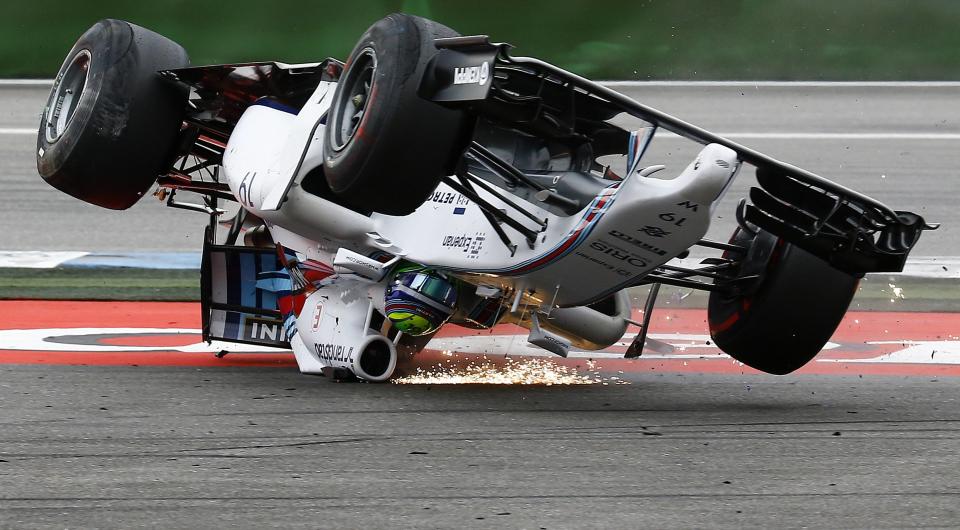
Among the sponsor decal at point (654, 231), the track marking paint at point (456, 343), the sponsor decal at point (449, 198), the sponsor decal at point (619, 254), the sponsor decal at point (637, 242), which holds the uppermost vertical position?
the sponsor decal at point (654, 231)

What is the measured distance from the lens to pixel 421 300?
6.23 meters

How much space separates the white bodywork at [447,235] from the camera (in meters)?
5.34

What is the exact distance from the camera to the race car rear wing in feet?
16.6

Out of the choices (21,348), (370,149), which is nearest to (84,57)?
(21,348)

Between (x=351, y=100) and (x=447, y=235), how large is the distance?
0.86 metres

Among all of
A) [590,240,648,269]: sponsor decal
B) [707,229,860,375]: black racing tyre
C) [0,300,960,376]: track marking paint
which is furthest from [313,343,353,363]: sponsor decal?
[707,229,860,375]: black racing tyre

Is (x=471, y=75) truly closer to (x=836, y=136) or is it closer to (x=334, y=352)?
(x=334, y=352)

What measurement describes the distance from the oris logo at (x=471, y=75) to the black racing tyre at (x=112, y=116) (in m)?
2.29

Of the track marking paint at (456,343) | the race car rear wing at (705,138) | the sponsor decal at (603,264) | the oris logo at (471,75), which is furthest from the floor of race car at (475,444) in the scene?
the oris logo at (471,75)

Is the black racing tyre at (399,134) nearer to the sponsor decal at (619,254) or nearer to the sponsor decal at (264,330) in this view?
the sponsor decal at (619,254)

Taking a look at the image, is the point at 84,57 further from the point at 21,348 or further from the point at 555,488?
the point at 555,488

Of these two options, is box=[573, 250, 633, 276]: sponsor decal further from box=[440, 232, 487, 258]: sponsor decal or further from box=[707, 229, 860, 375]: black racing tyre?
box=[707, 229, 860, 375]: black racing tyre

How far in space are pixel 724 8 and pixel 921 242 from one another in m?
4.10

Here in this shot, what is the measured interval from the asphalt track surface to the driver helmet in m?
5.16
